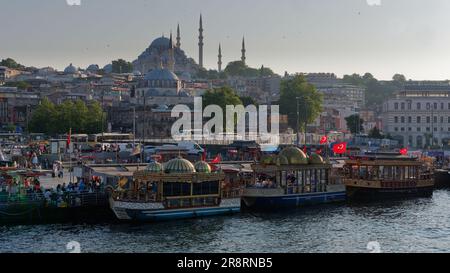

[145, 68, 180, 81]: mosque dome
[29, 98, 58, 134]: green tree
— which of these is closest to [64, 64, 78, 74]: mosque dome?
[145, 68, 180, 81]: mosque dome

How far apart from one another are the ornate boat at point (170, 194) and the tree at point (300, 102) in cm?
5517

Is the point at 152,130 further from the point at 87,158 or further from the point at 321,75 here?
the point at 321,75

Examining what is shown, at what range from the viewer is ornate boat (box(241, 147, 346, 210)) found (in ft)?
96.9

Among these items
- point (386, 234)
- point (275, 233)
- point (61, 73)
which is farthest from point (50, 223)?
point (61, 73)

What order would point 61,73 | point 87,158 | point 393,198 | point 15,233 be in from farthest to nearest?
point 61,73 < point 87,158 < point 393,198 < point 15,233

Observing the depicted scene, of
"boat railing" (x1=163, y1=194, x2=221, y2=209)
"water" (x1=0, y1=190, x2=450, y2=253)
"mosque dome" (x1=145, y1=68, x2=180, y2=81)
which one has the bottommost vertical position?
"water" (x1=0, y1=190, x2=450, y2=253)

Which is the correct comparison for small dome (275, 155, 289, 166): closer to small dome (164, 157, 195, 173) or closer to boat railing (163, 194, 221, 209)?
boat railing (163, 194, 221, 209)

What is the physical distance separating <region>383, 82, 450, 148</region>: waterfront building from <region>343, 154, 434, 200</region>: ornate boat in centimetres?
3916

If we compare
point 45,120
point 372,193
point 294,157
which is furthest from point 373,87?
point 294,157

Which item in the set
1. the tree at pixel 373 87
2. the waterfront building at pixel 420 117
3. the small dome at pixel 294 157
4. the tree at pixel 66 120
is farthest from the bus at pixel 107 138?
the tree at pixel 373 87

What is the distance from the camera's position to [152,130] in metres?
84.1
